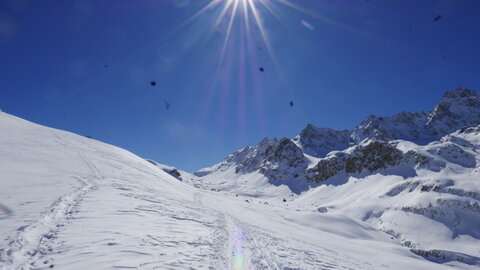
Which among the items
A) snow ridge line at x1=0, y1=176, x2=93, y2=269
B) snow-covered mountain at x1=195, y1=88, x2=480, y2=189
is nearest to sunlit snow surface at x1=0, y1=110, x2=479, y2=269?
snow ridge line at x1=0, y1=176, x2=93, y2=269

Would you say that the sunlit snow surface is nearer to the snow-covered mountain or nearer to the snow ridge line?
the snow ridge line

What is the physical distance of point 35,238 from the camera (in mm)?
8586

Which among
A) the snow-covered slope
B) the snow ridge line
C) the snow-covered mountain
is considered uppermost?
the snow-covered mountain

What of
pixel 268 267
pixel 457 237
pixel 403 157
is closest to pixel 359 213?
pixel 457 237

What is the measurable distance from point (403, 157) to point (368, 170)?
12.4m

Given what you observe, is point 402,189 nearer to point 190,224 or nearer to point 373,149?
point 373,149

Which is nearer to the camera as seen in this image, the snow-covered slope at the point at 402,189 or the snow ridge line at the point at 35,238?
the snow ridge line at the point at 35,238

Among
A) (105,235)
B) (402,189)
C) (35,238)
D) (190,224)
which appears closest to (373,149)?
(402,189)

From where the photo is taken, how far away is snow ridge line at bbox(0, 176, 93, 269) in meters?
6.95

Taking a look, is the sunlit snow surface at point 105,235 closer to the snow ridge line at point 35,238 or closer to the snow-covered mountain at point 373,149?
the snow ridge line at point 35,238

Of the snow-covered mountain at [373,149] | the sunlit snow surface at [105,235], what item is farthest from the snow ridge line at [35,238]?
the snow-covered mountain at [373,149]

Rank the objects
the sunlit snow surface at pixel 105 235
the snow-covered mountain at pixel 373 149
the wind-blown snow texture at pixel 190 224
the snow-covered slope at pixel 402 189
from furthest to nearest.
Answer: the snow-covered mountain at pixel 373 149
the snow-covered slope at pixel 402 189
the wind-blown snow texture at pixel 190 224
the sunlit snow surface at pixel 105 235

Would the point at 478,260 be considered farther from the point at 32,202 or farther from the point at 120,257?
the point at 32,202

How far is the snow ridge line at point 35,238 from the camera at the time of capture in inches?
274
